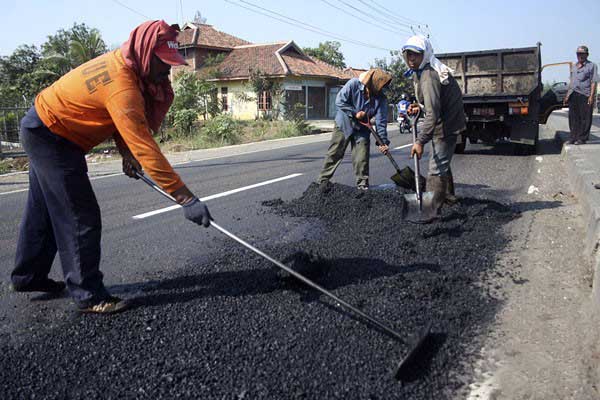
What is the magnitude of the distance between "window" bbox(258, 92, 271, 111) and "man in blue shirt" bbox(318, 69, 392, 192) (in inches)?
891

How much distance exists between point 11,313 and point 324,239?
8.75ft

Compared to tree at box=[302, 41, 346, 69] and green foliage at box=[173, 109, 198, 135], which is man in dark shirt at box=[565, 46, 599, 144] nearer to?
green foliage at box=[173, 109, 198, 135]

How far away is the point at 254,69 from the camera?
31.4 metres

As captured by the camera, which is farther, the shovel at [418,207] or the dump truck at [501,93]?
the dump truck at [501,93]

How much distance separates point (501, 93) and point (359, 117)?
5.72 metres

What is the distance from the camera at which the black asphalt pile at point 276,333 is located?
A: 7.98ft

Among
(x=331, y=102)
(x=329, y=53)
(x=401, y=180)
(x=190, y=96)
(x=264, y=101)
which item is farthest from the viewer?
(x=329, y=53)

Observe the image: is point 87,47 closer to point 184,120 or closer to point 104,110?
point 184,120

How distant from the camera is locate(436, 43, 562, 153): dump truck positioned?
34.1 ft

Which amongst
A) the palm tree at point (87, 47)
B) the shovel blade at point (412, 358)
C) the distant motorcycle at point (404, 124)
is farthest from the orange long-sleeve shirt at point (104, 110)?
the palm tree at point (87, 47)

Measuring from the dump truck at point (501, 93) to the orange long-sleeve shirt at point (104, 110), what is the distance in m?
9.08

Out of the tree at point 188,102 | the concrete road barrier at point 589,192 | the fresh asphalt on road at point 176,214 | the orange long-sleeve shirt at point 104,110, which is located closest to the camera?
the orange long-sleeve shirt at point 104,110

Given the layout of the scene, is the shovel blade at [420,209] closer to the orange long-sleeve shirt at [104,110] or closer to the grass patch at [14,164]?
the orange long-sleeve shirt at [104,110]

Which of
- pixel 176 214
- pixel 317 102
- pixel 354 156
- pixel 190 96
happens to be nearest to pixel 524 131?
pixel 354 156
